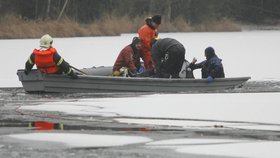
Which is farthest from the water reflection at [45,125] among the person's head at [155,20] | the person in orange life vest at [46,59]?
the person's head at [155,20]

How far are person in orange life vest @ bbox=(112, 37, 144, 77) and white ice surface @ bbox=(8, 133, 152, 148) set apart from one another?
622 centimetres

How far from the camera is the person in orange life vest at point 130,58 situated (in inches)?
631

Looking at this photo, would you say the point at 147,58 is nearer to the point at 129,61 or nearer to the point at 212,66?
the point at 129,61

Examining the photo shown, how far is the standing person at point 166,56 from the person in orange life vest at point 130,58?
1.46 feet

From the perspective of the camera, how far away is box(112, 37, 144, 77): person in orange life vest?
1603 centimetres

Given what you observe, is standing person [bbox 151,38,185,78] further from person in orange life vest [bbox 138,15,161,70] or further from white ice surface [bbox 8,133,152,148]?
white ice surface [bbox 8,133,152,148]

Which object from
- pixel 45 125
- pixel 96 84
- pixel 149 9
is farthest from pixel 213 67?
pixel 149 9

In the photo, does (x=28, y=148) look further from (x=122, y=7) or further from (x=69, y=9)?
(x=122, y=7)

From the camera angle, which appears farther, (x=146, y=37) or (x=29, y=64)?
(x=146, y=37)

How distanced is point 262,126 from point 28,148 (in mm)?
3193

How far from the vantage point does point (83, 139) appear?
31.3 ft

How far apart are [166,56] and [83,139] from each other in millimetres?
6526

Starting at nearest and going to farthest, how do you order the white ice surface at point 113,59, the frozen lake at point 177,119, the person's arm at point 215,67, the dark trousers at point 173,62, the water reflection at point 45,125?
the frozen lake at point 177,119, the water reflection at point 45,125, the dark trousers at point 173,62, the person's arm at point 215,67, the white ice surface at point 113,59

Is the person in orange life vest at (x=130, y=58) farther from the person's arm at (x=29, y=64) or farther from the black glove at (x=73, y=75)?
the person's arm at (x=29, y=64)
